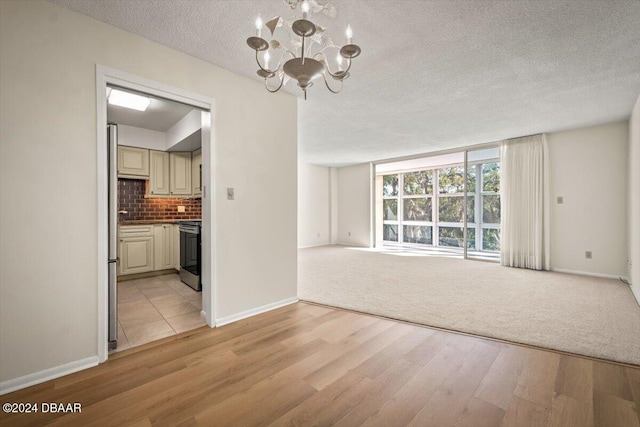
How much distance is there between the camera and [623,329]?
2.50m

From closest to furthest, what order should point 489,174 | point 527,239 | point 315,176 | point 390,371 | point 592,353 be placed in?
point 390,371, point 592,353, point 527,239, point 489,174, point 315,176

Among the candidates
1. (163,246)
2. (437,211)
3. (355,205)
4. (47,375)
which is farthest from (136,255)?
(437,211)

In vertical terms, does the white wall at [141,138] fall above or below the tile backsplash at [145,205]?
above

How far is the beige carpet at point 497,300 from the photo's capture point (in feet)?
7.75

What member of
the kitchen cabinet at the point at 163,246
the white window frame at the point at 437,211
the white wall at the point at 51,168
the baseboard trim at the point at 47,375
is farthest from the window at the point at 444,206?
the baseboard trim at the point at 47,375

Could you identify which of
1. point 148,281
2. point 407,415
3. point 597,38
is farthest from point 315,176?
point 407,415

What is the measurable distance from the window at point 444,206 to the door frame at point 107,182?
17.8 ft

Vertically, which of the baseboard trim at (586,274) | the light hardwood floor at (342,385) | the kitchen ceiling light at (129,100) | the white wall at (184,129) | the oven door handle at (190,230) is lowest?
the light hardwood floor at (342,385)

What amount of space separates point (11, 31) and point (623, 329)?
518 centimetres

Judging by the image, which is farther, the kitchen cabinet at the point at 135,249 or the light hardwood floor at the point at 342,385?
the kitchen cabinet at the point at 135,249

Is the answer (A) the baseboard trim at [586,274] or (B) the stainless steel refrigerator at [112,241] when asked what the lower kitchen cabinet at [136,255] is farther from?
(A) the baseboard trim at [586,274]

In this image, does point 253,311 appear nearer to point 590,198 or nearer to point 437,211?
point 590,198

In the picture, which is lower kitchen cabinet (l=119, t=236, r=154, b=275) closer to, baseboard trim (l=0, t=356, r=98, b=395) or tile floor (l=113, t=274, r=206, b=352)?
tile floor (l=113, t=274, r=206, b=352)

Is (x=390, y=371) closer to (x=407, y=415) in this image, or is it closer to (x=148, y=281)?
(x=407, y=415)
